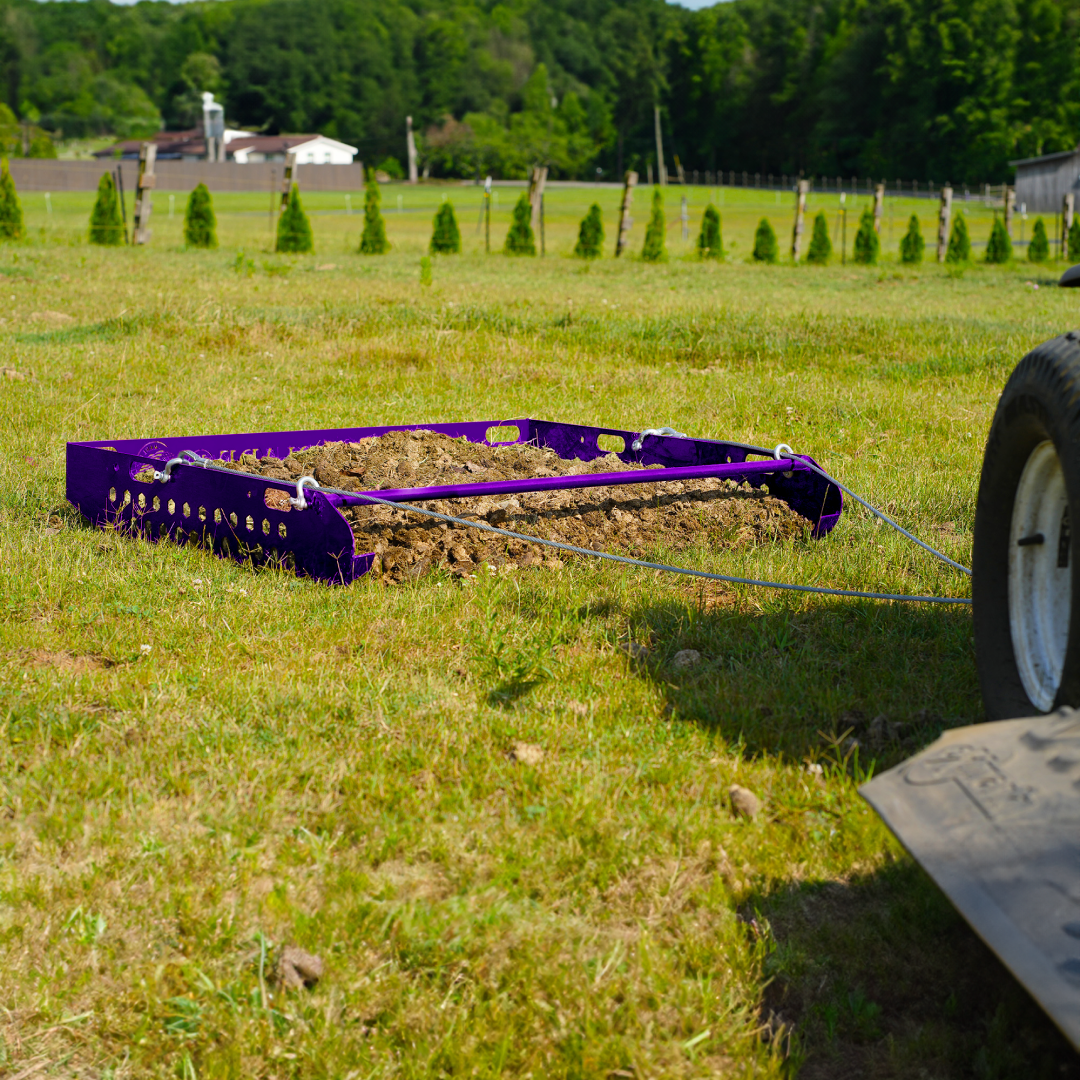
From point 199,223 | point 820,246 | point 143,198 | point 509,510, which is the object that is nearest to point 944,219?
point 820,246

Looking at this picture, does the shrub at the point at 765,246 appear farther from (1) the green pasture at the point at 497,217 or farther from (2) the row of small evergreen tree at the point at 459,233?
(1) the green pasture at the point at 497,217

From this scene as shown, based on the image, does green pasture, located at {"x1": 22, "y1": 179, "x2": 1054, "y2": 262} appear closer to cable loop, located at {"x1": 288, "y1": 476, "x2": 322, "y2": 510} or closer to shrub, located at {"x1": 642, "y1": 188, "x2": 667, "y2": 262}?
shrub, located at {"x1": 642, "y1": 188, "x2": 667, "y2": 262}

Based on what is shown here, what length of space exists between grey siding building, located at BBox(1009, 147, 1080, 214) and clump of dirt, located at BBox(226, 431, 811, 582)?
64560 mm

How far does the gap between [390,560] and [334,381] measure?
5150 mm

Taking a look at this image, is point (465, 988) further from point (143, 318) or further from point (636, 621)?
point (143, 318)

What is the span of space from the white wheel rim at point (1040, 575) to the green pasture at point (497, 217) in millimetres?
28804

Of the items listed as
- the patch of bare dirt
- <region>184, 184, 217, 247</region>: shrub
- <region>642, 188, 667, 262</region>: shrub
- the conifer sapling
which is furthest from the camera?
the conifer sapling

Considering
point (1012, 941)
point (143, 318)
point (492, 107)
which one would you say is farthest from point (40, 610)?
point (492, 107)

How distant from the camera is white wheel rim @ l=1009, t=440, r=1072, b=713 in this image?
3.09 m

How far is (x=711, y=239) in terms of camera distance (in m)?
32.3

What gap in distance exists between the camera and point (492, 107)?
136125 millimetres

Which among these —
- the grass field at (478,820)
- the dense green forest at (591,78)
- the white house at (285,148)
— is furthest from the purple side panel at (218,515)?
the white house at (285,148)

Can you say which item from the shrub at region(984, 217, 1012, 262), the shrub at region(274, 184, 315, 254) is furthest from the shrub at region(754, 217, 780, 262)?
the shrub at region(274, 184, 315, 254)

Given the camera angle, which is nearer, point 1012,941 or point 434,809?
point 1012,941
